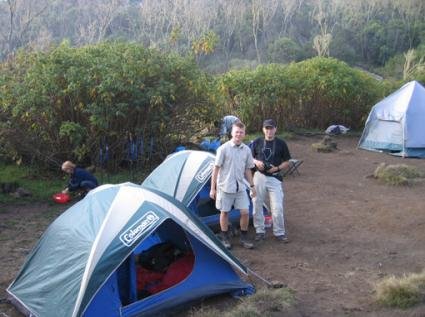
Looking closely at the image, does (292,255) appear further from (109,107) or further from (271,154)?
(109,107)

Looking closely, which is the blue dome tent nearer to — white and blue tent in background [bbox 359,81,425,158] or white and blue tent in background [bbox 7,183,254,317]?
white and blue tent in background [bbox 7,183,254,317]

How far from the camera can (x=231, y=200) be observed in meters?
7.07

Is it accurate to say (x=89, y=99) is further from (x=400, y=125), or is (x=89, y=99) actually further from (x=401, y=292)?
(x=400, y=125)

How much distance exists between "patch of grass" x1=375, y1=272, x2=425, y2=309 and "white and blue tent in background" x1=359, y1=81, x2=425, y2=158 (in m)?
9.74

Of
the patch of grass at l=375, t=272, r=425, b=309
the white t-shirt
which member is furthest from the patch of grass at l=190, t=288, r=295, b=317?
the white t-shirt

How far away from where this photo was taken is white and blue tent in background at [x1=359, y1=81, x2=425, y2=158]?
1470cm

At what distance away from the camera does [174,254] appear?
6137 mm

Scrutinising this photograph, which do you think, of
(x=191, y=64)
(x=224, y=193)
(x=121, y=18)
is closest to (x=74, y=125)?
(x=191, y=64)

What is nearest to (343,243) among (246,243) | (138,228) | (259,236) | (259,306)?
(259,236)

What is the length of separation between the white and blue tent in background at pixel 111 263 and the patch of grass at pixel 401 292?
53.5 inches

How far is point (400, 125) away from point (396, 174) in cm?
396

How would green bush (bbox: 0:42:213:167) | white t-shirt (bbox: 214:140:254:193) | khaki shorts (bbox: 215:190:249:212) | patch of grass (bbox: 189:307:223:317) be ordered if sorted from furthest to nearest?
green bush (bbox: 0:42:213:167), khaki shorts (bbox: 215:190:249:212), white t-shirt (bbox: 214:140:254:193), patch of grass (bbox: 189:307:223:317)

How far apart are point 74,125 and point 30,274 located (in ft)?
17.5

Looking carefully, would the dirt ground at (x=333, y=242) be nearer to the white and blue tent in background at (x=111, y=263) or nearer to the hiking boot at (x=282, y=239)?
the hiking boot at (x=282, y=239)
